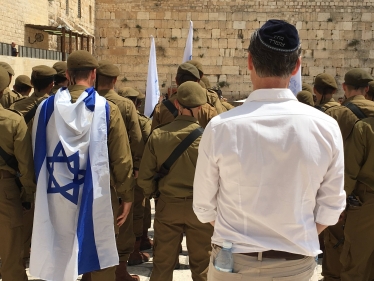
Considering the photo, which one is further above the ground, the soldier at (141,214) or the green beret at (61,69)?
the green beret at (61,69)

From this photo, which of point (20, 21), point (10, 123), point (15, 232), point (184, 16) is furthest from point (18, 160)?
point (184, 16)

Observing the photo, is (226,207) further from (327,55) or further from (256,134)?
(327,55)

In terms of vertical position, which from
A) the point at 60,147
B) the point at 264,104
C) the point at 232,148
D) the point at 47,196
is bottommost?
the point at 47,196

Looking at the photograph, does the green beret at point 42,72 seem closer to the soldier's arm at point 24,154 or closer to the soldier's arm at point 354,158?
the soldier's arm at point 24,154

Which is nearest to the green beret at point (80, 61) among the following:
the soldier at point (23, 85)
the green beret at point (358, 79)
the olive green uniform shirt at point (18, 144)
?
the olive green uniform shirt at point (18, 144)

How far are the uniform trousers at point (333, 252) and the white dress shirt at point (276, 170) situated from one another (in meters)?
2.59

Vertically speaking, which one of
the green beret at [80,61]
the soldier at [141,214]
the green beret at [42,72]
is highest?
the green beret at [80,61]

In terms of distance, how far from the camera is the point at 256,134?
1.94 meters

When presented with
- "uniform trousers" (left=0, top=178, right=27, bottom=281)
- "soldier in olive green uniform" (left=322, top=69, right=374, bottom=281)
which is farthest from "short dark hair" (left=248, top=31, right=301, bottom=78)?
"uniform trousers" (left=0, top=178, right=27, bottom=281)

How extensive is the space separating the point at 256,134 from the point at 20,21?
59.3 ft

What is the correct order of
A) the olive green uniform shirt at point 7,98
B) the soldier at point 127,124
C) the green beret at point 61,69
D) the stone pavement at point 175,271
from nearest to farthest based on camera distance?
the soldier at point 127,124 < the stone pavement at point 175,271 < the green beret at point 61,69 < the olive green uniform shirt at point 7,98

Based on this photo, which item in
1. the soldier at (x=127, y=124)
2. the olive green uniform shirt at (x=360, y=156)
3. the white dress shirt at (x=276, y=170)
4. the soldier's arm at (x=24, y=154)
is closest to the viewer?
the white dress shirt at (x=276, y=170)

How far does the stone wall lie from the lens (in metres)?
20.1

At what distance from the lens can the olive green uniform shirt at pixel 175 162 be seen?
3.69m
